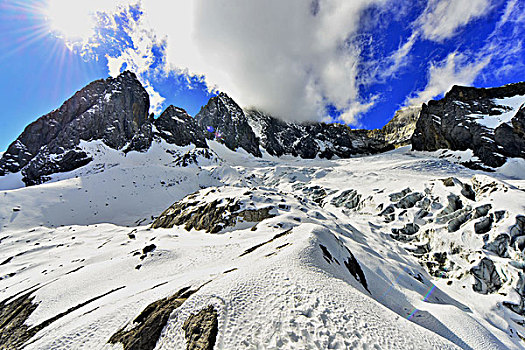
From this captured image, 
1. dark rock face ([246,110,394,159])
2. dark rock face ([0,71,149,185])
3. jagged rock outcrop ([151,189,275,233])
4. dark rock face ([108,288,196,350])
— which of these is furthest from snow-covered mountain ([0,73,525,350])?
dark rock face ([246,110,394,159])

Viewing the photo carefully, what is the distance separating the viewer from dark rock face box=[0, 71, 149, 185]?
210 ft

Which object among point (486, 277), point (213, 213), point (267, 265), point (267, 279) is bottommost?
point (486, 277)

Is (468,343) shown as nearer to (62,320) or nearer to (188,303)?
(188,303)

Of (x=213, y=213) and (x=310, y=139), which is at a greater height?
(x=310, y=139)

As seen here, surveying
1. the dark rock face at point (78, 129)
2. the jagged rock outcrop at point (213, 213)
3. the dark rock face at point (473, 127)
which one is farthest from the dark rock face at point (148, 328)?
the dark rock face at point (78, 129)

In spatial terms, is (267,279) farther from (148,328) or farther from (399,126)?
(399,126)

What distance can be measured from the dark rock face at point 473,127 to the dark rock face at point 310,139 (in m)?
66.4

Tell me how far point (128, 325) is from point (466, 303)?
62.8 ft

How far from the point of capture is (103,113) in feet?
266

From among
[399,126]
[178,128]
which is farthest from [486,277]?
[399,126]

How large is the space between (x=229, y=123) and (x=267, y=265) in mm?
136224

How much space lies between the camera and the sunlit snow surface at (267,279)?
4629mm

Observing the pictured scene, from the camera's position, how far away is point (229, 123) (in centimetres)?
13538

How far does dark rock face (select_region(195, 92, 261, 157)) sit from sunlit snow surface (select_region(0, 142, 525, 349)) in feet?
336
